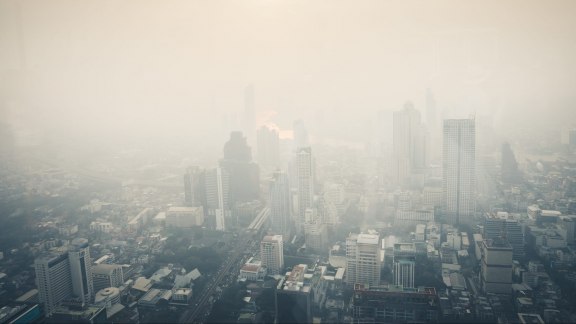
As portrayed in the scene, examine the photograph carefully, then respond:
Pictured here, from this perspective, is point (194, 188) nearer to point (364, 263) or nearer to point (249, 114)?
point (249, 114)

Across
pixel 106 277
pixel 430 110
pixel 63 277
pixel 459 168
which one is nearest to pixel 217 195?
pixel 106 277

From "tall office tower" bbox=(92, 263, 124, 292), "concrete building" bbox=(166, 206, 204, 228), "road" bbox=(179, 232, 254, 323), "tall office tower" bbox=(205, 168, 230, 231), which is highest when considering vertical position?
"tall office tower" bbox=(205, 168, 230, 231)

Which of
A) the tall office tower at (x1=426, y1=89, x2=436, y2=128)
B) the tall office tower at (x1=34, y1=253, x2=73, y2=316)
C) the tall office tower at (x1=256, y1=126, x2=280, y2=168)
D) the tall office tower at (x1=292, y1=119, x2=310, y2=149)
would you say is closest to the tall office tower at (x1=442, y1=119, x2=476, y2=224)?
the tall office tower at (x1=426, y1=89, x2=436, y2=128)

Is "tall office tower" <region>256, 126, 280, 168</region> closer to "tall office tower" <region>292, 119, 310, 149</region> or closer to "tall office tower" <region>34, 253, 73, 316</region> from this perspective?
"tall office tower" <region>292, 119, 310, 149</region>

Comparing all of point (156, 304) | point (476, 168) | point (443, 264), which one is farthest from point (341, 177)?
point (156, 304)

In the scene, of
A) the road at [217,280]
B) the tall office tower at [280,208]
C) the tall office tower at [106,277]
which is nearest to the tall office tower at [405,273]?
the road at [217,280]

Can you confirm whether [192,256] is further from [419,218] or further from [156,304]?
[419,218]
